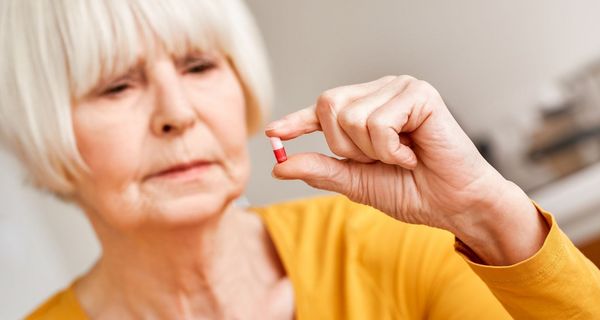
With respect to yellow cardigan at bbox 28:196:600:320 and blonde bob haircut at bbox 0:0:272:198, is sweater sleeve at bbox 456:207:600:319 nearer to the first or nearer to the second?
yellow cardigan at bbox 28:196:600:320

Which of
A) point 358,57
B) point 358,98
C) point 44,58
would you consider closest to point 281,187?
point 358,57

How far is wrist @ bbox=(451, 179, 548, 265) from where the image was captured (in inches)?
29.0

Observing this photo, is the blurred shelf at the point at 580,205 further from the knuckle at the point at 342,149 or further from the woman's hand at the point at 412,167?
the knuckle at the point at 342,149

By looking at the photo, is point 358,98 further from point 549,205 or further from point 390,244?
point 549,205

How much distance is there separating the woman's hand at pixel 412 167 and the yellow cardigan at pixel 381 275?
4cm

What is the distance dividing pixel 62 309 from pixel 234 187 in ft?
1.18

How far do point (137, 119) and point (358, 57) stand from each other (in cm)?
97

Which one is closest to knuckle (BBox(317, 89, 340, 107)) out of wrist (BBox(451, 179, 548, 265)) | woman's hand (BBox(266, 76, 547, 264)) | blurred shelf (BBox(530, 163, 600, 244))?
woman's hand (BBox(266, 76, 547, 264))

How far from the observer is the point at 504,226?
29.0 inches

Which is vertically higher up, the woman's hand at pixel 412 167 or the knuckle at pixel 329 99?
the knuckle at pixel 329 99

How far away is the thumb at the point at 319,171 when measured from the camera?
689 millimetres

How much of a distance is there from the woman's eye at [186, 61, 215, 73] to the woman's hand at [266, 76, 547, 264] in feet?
1.11

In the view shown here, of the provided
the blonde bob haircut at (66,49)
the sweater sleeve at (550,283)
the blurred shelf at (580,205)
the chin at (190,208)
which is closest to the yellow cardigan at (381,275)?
the sweater sleeve at (550,283)

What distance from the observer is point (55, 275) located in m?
1.71
